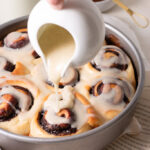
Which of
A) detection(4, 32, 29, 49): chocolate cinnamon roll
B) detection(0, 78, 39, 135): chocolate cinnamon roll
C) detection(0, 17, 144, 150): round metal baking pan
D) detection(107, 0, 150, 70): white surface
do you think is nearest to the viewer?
detection(0, 17, 144, 150): round metal baking pan

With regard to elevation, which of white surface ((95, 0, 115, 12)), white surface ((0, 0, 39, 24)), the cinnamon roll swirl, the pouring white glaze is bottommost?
white surface ((95, 0, 115, 12))

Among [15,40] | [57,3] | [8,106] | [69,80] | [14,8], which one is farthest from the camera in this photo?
[14,8]

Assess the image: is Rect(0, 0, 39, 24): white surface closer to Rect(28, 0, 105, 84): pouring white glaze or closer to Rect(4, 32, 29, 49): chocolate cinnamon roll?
Rect(4, 32, 29, 49): chocolate cinnamon roll

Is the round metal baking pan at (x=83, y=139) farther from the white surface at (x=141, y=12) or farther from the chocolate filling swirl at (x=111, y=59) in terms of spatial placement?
the white surface at (x=141, y=12)

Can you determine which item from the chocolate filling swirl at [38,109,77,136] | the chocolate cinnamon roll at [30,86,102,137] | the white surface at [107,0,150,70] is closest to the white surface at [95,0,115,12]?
the white surface at [107,0,150,70]

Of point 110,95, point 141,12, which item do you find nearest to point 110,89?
point 110,95

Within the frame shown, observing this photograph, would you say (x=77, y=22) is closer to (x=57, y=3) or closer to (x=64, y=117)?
(x=57, y=3)

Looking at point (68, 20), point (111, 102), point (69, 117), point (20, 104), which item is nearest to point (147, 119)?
point (111, 102)
